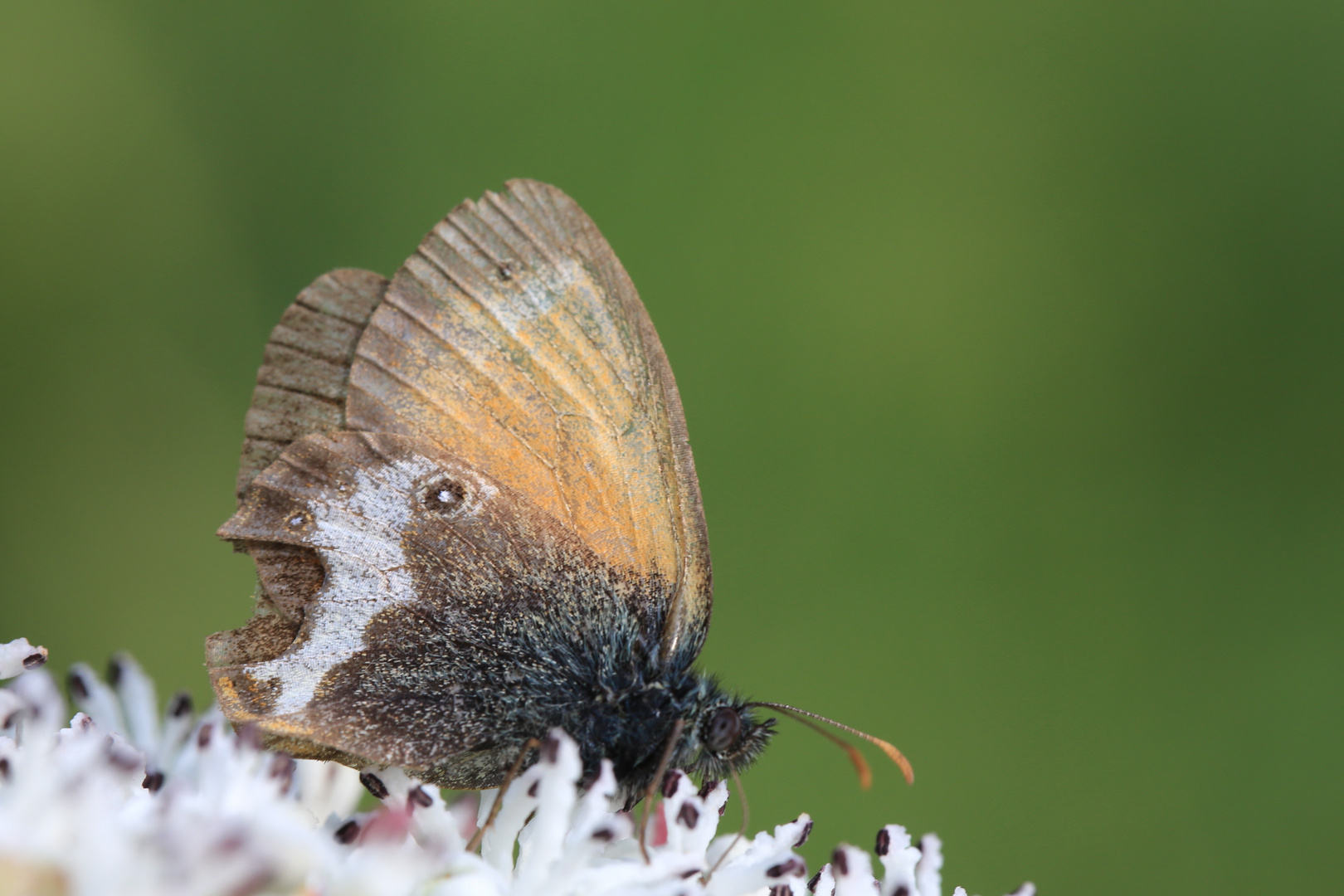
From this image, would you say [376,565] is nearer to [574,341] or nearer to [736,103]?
[574,341]

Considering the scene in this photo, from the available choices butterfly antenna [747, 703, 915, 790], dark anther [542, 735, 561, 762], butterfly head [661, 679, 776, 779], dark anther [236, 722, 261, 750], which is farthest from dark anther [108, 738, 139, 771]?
butterfly antenna [747, 703, 915, 790]

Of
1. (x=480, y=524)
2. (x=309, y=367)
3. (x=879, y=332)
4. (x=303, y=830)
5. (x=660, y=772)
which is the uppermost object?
(x=879, y=332)

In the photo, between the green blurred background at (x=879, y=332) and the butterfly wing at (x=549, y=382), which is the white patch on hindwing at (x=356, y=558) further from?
the green blurred background at (x=879, y=332)

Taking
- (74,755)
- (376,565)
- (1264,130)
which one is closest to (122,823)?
(74,755)

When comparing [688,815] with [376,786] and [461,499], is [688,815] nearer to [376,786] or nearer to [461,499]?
[376,786]

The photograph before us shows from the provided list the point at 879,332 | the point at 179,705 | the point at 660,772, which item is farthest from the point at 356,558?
the point at 879,332

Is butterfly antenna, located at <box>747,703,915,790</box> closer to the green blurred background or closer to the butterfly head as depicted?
the butterfly head
